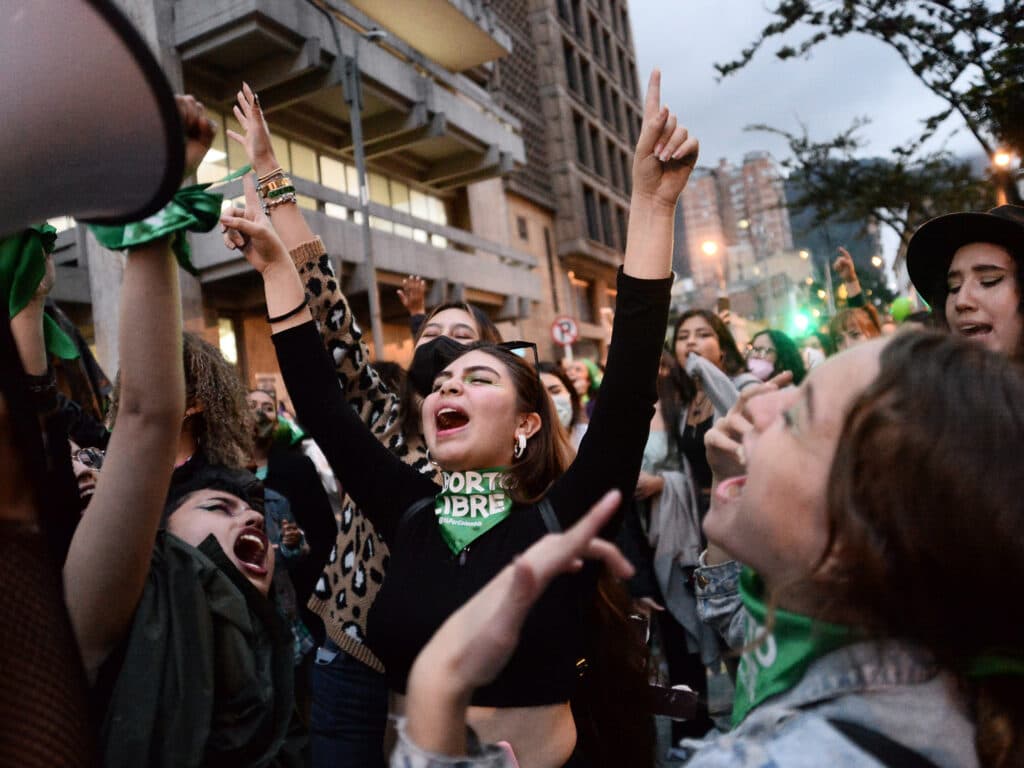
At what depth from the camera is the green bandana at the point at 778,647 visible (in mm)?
1011

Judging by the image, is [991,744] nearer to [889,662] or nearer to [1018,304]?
[889,662]

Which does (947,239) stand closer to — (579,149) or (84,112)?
(84,112)

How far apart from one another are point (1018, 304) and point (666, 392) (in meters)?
2.33

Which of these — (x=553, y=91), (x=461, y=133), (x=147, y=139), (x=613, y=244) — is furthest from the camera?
(x=613, y=244)

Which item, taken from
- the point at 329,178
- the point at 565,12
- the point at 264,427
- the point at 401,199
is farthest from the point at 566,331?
the point at 565,12

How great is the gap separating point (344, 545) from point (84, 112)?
1.90m

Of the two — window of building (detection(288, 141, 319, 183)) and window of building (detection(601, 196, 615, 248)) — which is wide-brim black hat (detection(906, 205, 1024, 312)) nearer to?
window of building (detection(288, 141, 319, 183))

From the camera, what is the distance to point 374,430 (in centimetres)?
270

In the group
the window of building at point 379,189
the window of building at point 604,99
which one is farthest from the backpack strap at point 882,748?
the window of building at point 604,99

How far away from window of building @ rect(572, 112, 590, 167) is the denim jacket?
94.2 feet

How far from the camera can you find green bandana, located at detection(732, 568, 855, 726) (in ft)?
3.32

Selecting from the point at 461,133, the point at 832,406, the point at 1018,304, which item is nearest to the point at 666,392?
the point at 1018,304

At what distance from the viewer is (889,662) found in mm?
962

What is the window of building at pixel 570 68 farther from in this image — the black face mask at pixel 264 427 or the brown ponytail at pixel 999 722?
the brown ponytail at pixel 999 722
